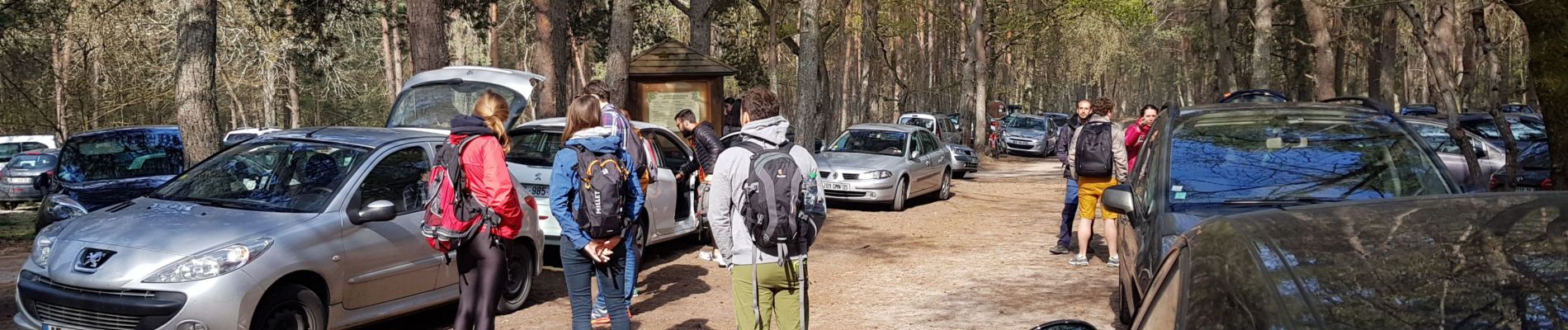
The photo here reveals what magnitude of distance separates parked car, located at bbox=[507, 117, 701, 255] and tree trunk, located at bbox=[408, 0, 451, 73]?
3648mm

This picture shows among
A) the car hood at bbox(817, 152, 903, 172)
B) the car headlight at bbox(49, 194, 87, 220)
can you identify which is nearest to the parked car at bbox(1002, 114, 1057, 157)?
the car hood at bbox(817, 152, 903, 172)

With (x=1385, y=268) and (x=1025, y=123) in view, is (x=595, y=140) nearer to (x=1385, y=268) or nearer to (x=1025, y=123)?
(x=1385, y=268)

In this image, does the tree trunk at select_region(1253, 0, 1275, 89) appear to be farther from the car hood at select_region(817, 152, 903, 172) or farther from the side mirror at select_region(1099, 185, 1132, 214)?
the side mirror at select_region(1099, 185, 1132, 214)

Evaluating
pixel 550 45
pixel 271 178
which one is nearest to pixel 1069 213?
pixel 271 178

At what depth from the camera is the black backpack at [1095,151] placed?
10203 mm

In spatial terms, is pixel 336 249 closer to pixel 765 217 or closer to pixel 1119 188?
pixel 765 217

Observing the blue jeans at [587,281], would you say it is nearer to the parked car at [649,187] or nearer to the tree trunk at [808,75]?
the parked car at [649,187]

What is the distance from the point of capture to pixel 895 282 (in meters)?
10.2

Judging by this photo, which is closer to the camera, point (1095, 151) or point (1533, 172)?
point (1095, 151)

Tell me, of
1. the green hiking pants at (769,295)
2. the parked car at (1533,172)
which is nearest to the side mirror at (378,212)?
the green hiking pants at (769,295)

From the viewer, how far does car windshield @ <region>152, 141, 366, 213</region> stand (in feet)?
23.1

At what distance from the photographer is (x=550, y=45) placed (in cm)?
2411

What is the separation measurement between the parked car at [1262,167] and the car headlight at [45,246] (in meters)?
5.86

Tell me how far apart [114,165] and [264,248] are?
786 cm
